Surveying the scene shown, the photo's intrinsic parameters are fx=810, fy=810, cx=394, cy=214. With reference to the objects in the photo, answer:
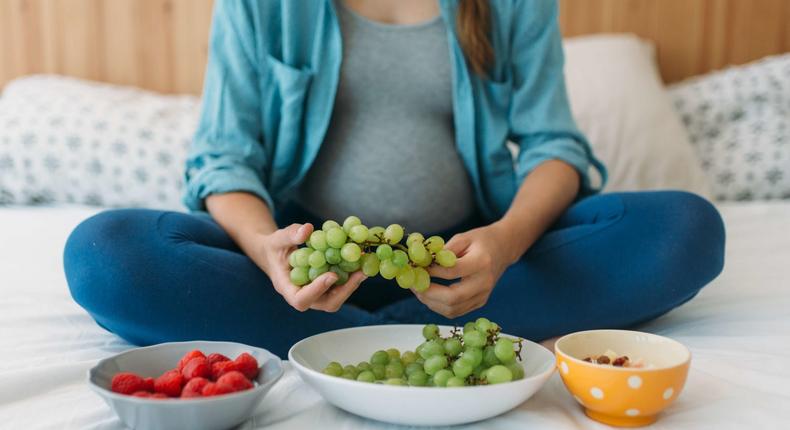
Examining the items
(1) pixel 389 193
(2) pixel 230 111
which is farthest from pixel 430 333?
(2) pixel 230 111

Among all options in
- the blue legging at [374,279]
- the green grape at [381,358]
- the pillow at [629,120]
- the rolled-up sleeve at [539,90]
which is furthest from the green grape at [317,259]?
the pillow at [629,120]

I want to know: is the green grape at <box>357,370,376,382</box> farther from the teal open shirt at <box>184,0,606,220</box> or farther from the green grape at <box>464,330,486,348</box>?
the teal open shirt at <box>184,0,606,220</box>

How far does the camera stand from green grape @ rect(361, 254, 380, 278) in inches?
30.5

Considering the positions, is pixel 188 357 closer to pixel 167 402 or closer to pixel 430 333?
pixel 167 402

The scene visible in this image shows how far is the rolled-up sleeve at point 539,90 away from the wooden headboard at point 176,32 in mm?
863

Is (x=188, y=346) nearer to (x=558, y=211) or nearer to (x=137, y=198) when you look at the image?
(x=558, y=211)

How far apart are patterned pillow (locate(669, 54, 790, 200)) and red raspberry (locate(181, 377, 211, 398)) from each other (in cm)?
145

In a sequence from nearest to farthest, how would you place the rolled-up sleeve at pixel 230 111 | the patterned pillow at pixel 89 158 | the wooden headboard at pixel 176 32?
the rolled-up sleeve at pixel 230 111 < the patterned pillow at pixel 89 158 < the wooden headboard at pixel 176 32

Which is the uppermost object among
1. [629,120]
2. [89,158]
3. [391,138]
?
[391,138]

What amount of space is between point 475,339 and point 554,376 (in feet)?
0.54

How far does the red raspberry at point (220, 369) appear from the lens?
725 millimetres

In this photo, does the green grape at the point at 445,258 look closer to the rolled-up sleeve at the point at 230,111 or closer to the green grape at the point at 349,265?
the green grape at the point at 349,265

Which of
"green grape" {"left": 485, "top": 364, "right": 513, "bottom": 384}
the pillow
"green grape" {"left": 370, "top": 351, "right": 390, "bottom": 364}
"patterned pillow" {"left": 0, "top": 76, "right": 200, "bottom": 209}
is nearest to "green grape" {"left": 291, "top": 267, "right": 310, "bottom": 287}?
"green grape" {"left": 370, "top": 351, "right": 390, "bottom": 364}

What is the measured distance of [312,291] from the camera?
791 mm
